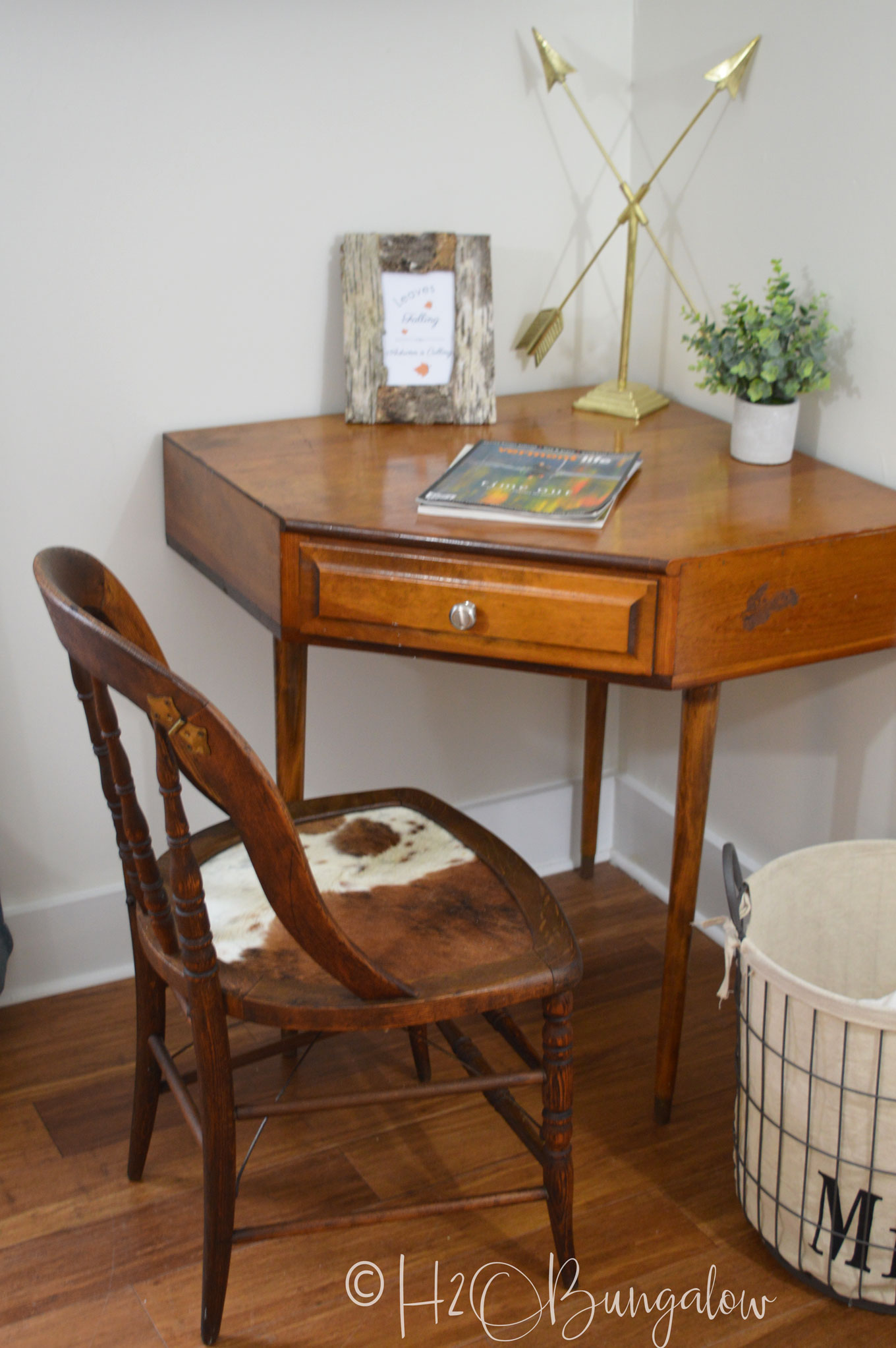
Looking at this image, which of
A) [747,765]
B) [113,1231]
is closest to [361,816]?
[113,1231]

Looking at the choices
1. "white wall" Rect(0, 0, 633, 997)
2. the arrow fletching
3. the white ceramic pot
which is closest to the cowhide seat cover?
"white wall" Rect(0, 0, 633, 997)

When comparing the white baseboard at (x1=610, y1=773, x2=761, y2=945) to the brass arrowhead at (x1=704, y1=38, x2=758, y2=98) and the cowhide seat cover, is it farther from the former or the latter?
the brass arrowhead at (x1=704, y1=38, x2=758, y2=98)

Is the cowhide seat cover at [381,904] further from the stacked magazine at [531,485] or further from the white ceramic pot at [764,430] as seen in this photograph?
the white ceramic pot at [764,430]

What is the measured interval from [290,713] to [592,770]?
661mm

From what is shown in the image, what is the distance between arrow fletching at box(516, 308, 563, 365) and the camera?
1927mm

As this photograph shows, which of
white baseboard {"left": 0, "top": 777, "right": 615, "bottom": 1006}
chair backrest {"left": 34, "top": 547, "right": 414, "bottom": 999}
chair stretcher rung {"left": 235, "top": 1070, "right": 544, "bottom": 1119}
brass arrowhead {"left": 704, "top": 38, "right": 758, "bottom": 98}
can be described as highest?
brass arrowhead {"left": 704, "top": 38, "right": 758, "bottom": 98}

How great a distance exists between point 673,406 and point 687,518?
0.58 meters

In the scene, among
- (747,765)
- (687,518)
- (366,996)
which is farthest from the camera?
(747,765)

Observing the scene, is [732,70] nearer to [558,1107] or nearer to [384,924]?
[384,924]

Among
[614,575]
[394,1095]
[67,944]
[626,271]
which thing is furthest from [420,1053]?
[626,271]

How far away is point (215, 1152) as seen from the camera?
129 cm

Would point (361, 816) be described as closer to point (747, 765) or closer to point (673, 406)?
point (747, 765)

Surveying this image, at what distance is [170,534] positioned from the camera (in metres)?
1.84

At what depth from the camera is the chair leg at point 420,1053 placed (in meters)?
1.70
